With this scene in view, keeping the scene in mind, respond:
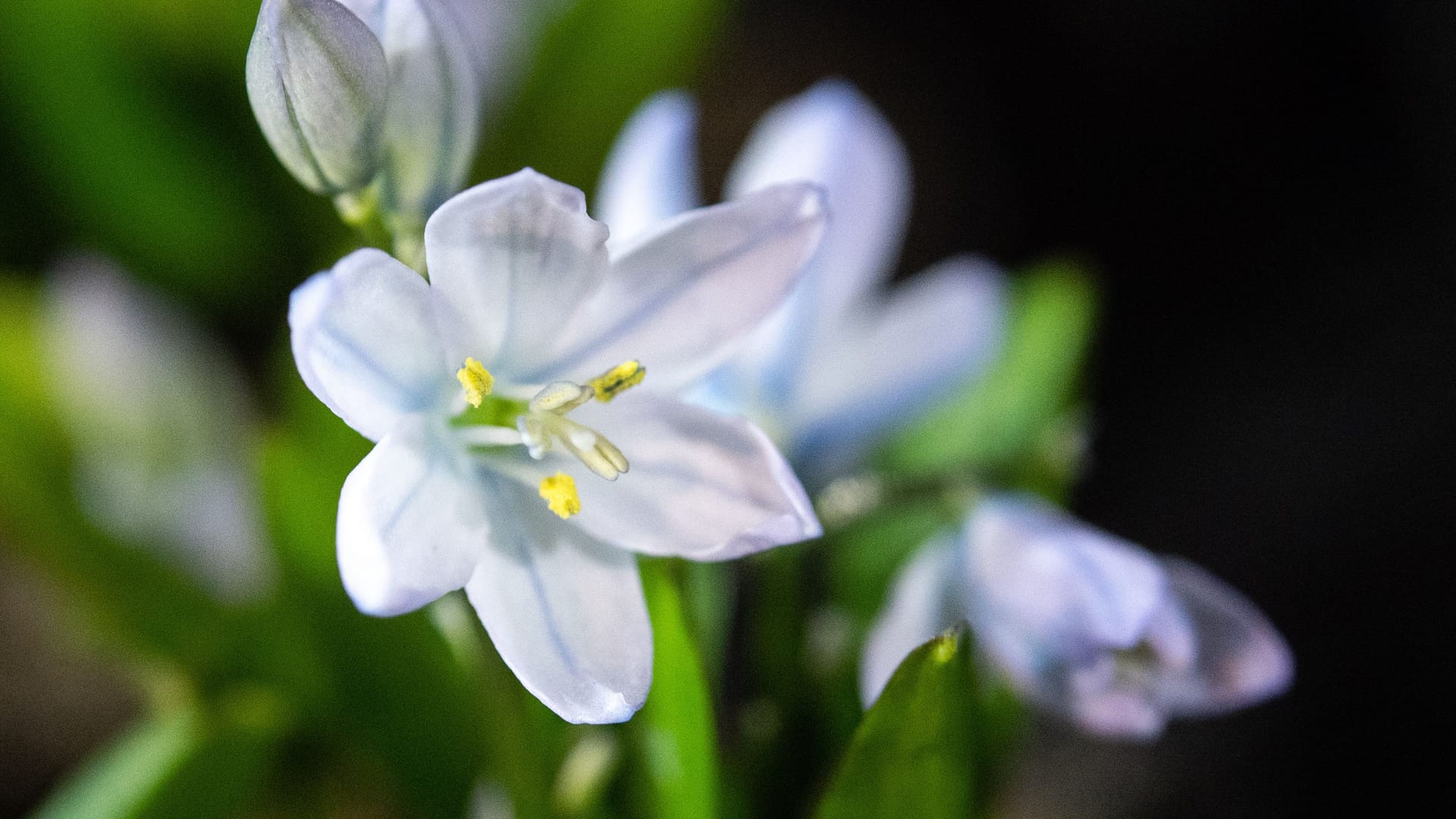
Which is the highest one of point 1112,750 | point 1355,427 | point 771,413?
point 771,413

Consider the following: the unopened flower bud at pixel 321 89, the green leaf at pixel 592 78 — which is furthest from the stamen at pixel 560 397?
the green leaf at pixel 592 78

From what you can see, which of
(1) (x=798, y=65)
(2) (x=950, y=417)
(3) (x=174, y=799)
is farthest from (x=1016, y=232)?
(3) (x=174, y=799)

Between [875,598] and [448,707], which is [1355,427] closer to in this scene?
[875,598]

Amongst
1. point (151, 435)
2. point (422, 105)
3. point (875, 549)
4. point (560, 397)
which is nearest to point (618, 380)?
point (560, 397)

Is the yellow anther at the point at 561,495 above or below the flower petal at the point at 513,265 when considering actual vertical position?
below

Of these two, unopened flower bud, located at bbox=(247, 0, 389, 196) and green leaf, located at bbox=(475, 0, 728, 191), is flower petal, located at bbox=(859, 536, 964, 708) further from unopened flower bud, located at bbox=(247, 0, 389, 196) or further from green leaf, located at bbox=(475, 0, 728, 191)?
green leaf, located at bbox=(475, 0, 728, 191)

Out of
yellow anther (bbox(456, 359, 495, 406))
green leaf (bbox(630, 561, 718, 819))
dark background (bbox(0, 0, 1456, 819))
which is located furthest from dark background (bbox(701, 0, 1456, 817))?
yellow anther (bbox(456, 359, 495, 406))

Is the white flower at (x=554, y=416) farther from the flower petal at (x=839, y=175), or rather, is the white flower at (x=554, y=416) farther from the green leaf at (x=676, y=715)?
the flower petal at (x=839, y=175)
